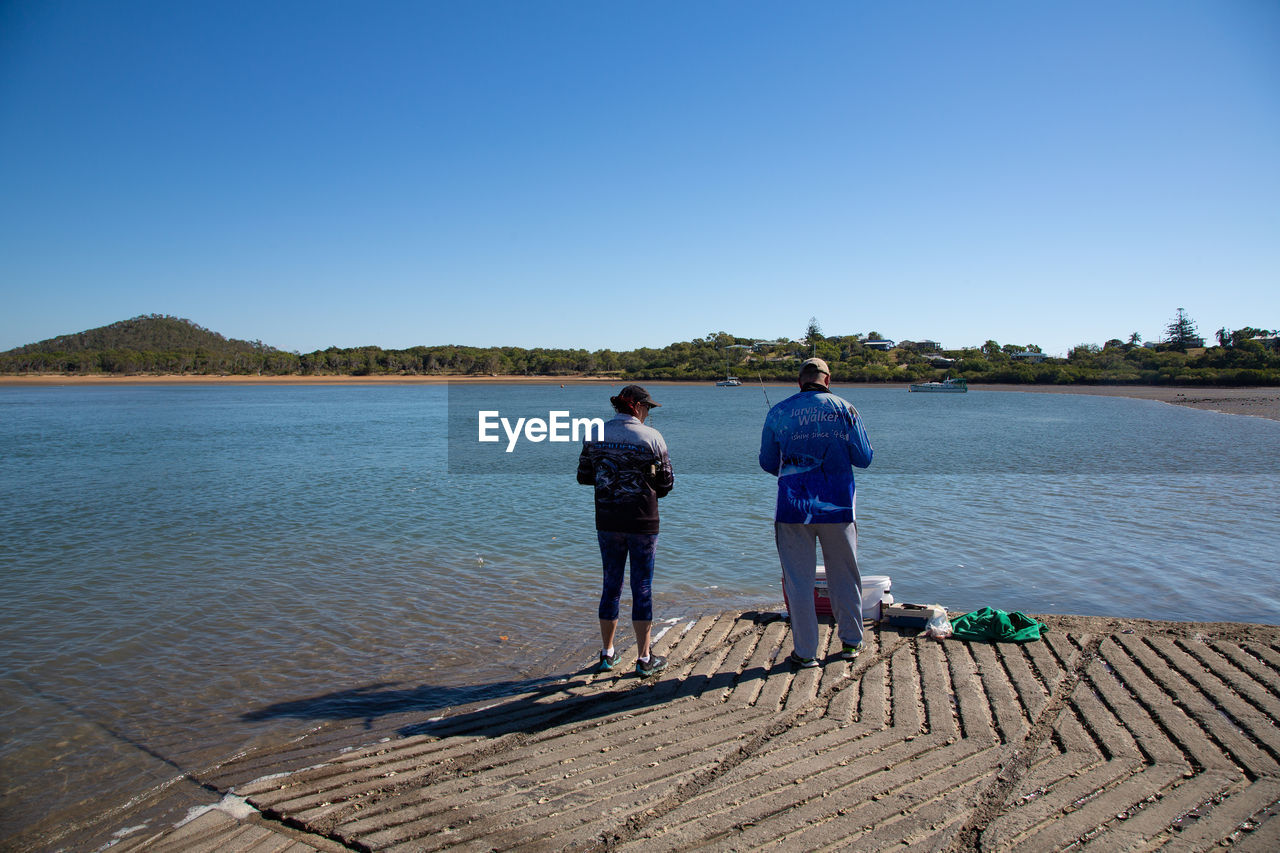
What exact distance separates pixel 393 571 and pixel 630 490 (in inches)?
228

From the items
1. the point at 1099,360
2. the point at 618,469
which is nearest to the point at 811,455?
the point at 618,469

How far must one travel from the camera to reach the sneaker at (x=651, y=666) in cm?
491

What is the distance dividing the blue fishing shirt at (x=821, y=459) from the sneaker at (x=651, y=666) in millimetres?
1306

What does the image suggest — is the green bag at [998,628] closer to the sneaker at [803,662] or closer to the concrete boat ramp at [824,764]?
the concrete boat ramp at [824,764]

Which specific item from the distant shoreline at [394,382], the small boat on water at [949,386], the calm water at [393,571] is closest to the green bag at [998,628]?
the calm water at [393,571]

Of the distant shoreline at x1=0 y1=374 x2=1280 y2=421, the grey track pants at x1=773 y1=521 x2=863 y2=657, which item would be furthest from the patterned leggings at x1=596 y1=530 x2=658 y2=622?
the distant shoreline at x1=0 y1=374 x2=1280 y2=421

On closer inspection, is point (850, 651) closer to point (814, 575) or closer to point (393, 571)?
point (814, 575)

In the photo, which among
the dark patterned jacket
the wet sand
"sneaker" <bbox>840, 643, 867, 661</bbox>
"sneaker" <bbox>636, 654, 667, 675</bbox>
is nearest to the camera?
the dark patterned jacket

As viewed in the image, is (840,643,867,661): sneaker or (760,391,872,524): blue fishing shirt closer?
(760,391,872,524): blue fishing shirt

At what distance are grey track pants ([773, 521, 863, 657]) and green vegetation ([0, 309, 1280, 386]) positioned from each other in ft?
295

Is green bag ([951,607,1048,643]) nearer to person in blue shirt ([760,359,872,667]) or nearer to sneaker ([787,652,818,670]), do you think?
person in blue shirt ([760,359,872,667])

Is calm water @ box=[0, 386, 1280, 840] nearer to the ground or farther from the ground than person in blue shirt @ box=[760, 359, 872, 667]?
nearer to the ground

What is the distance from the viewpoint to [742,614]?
20.6 feet

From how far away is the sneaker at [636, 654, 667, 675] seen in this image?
16.1 ft
